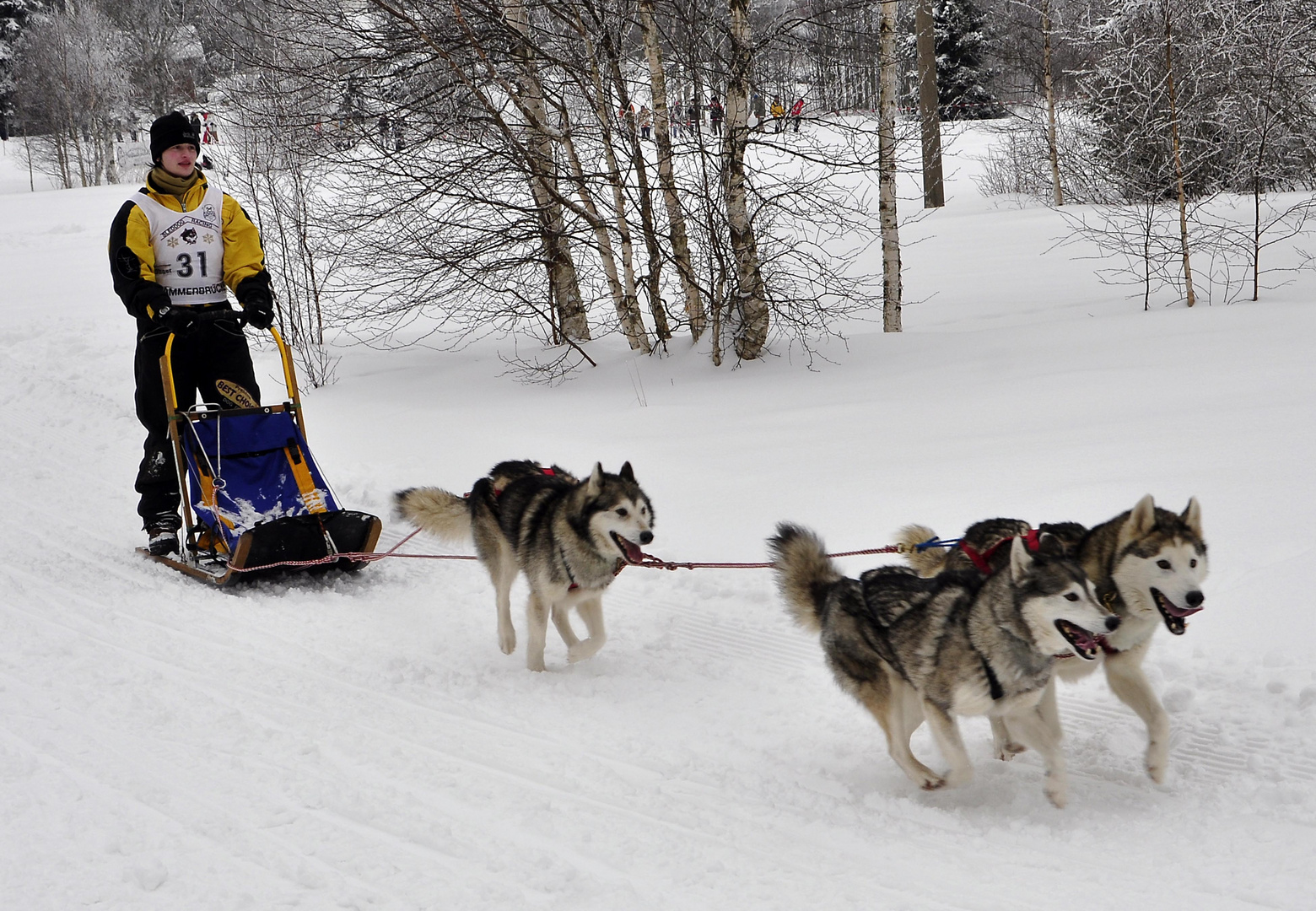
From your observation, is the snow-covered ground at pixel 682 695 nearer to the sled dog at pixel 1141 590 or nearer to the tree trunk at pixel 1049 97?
the sled dog at pixel 1141 590

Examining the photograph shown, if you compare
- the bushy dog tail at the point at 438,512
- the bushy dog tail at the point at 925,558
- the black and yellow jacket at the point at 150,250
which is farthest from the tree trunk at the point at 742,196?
the bushy dog tail at the point at 925,558

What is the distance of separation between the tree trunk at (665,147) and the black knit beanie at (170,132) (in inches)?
156

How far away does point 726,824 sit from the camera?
9.59 feet

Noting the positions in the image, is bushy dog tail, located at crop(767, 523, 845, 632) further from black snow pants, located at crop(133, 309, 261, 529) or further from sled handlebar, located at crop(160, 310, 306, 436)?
black snow pants, located at crop(133, 309, 261, 529)

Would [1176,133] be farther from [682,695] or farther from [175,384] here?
[175,384]

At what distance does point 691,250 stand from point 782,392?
221cm

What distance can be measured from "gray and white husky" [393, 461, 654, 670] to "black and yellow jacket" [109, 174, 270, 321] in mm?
2030

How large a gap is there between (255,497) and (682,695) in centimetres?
272

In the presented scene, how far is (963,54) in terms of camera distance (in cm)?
2730

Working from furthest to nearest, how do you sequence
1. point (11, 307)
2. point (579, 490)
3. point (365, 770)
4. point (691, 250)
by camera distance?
point (11, 307)
point (691, 250)
point (579, 490)
point (365, 770)

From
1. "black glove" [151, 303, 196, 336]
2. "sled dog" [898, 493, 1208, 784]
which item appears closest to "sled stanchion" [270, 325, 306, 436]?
"black glove" [151, 303, 196, 336]

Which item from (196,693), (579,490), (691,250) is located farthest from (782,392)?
(196,693)

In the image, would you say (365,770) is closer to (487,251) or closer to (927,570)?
(927,570)

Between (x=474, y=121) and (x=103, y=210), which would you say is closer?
(x=474, y=121)
